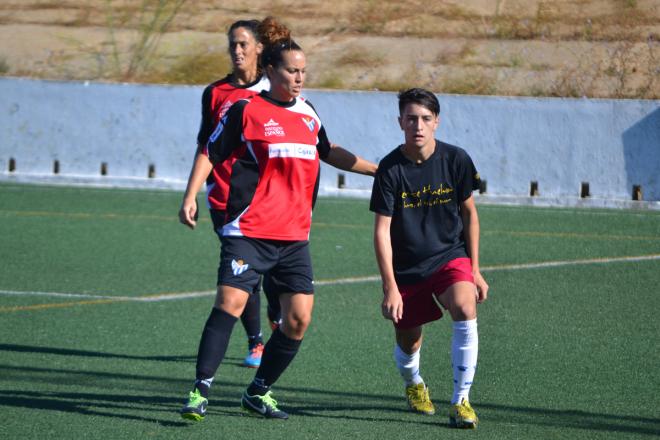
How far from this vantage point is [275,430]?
5.54m

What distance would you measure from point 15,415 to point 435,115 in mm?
2561

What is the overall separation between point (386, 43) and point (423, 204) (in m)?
19.4

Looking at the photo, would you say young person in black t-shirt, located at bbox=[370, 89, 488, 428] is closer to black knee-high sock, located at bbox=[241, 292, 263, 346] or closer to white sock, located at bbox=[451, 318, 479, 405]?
white sock, located at bbox=[451, 318, 479, 405]

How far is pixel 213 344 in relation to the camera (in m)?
5.62

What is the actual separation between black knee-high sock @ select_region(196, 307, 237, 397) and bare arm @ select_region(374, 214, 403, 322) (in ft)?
2.47

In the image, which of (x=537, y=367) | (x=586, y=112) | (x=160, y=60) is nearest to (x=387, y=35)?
(x=160, y=60)

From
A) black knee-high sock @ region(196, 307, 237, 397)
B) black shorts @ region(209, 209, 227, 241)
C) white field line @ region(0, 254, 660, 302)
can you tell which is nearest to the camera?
black knee-high sock @ region(196, 307, 237, 397)

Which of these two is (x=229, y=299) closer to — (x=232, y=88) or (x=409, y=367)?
(x=409, y=367)

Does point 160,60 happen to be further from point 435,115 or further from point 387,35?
point 435,115

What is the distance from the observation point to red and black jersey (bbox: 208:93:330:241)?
5746mm

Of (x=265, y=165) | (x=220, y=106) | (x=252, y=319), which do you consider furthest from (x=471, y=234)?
(x=252, y=319)

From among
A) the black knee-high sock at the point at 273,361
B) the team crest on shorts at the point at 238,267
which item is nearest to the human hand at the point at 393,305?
the black knee-high sock at the point at 273,361

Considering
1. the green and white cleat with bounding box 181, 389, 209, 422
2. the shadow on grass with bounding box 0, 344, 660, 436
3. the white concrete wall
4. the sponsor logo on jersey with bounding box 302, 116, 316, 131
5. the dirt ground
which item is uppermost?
the dirt ground

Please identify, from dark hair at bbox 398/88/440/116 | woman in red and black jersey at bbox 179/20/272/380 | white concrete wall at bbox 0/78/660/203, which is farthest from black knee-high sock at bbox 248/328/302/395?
white concrete wall at bbox 0/78/660/203
